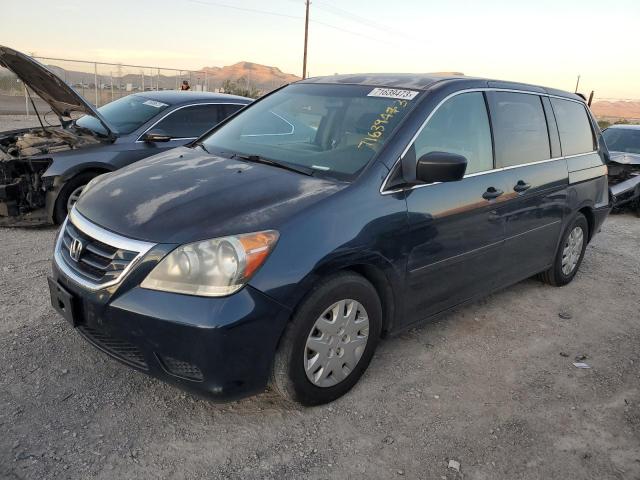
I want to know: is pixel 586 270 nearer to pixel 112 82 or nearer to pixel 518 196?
pixel 518 196

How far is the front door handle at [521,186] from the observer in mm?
4039

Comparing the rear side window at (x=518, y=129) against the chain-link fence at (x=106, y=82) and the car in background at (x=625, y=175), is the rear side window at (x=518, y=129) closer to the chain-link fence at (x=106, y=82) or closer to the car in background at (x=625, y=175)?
the car in background at (x=625, y=175)

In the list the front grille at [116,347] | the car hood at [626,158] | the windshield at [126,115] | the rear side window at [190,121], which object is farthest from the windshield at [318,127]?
the car hood at [626,158]

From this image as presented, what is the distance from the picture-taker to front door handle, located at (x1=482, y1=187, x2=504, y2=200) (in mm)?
3719

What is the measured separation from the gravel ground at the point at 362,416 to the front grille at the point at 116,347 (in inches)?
14.2

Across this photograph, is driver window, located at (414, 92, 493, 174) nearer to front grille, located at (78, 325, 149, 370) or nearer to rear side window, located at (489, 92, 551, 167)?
rear side window, located at (489, 92, 551, 167)

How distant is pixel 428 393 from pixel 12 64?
4908 mm

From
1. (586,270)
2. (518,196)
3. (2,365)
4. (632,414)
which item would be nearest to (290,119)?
(518,196)

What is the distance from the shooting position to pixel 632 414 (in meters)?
3.23

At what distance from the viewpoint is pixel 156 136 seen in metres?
5.88

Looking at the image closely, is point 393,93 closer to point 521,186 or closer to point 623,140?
point 521,186

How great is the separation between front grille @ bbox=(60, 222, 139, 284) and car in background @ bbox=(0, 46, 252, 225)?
9.73ft

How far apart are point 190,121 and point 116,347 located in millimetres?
4517

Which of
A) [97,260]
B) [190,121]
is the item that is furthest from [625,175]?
[97,260]
